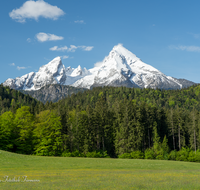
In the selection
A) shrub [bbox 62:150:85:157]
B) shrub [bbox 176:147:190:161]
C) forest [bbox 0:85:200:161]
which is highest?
forest [bbox 0:85:200:161]

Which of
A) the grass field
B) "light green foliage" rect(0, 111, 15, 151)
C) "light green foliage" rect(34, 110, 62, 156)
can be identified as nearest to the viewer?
the grass field

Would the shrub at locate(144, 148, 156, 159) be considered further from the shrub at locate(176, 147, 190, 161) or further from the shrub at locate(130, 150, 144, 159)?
the shrub at locate(176, 147, 190, 161)

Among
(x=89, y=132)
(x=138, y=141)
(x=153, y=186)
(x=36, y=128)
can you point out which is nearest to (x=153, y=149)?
(x=138, y=141)

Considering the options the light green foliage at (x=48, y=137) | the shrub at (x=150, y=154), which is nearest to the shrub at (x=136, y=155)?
the shrub at (x=150, y=154)

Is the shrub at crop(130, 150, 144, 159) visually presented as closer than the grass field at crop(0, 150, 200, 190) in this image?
No

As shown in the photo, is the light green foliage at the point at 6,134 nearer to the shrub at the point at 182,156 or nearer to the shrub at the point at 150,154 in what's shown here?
the shrub at the point at 150,154

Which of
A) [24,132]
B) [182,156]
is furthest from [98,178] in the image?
[24,132]

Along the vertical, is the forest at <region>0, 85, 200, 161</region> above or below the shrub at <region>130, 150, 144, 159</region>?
above

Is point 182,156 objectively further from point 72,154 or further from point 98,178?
point 98,178

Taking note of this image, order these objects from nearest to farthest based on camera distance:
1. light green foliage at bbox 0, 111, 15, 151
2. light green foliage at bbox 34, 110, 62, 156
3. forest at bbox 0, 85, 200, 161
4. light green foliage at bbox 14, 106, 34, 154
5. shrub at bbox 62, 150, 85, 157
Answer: shrub at bbox 62, 150, 85, 157, light green foliage at bbox 34, 110, 62, 156, light green foliage at bbox 0, 111, 15, 151, forest at bbox 0, 85, 200, 161, light green foliage at bbox 14, 106, 34, 154

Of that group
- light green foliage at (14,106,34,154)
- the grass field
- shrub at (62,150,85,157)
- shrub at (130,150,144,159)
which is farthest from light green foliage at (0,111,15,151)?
shrub at (130,150,144,159)

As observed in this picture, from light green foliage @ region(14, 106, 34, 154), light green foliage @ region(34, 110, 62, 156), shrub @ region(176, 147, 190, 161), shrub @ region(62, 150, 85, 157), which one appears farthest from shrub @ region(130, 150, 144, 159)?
light green foliage @ region(14, 106, 34, 154)

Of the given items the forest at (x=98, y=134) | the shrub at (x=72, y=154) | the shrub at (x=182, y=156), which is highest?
the forest at (x=98, y=134)

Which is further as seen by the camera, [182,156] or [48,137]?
[48,137]
